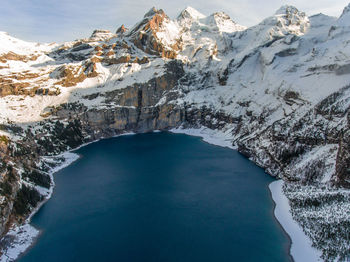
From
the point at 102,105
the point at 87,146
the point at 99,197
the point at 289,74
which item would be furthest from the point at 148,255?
the point at 102,105

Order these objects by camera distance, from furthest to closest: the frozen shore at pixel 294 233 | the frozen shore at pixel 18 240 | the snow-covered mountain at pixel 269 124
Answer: the snow-covered mountain at pixel 269 124 < the frozen shore at pixel 18 240 < the frozen shore at pixel 294 233

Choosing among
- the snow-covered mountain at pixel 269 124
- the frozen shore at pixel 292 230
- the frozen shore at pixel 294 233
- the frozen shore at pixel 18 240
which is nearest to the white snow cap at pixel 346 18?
the snow-covered mountain at pixel 269 124

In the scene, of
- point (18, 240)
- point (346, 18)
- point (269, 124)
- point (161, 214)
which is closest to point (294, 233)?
point (161, 214)

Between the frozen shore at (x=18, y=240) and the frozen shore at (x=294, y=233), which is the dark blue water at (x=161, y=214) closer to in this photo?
the frozen shore at (x=294, y=233)

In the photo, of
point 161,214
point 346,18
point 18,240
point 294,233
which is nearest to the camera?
point 294,233

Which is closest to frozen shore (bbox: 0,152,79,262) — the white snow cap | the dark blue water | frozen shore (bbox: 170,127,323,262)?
the dark blue water

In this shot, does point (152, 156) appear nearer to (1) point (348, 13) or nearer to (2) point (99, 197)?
(2) point (99, 197)

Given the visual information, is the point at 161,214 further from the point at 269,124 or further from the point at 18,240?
the point at 269,124

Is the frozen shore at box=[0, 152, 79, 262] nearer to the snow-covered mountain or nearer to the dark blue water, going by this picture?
the dark blue water
